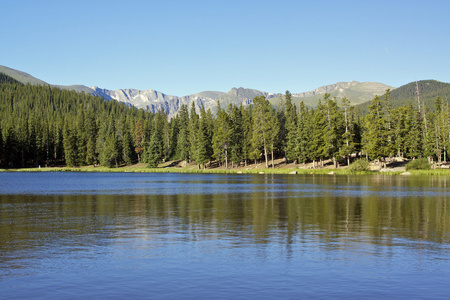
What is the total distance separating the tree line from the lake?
72.7 m

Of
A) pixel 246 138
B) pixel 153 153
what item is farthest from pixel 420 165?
pixel 153 153

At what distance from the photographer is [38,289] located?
13992 millimetres

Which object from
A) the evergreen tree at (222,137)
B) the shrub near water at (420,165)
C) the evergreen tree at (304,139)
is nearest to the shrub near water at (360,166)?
the shrub near water at (420,165)

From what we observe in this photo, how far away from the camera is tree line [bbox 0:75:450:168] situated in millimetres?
105500

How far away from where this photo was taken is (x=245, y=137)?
130750 mm

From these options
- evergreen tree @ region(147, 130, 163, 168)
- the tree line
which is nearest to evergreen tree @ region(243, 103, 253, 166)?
the tree line

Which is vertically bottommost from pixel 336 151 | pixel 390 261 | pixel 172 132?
pixel 390 261

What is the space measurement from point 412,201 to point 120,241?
30958 mm

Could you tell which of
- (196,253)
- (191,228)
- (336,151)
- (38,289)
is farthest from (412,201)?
(336,151)

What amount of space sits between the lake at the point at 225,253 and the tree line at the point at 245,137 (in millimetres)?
72659

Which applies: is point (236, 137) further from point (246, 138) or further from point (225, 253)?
point (225, 253)

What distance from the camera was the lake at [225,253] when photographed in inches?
554

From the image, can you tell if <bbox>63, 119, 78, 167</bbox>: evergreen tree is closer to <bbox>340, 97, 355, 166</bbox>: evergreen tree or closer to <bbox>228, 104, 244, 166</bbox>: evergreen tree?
<bbox>228, 104, 244, 166</bbox>: evergreen tree

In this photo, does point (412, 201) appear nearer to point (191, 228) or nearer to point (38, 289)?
point (191, 228)
